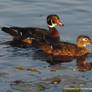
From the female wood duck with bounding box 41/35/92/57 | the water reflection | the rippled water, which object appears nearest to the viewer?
the rippled water

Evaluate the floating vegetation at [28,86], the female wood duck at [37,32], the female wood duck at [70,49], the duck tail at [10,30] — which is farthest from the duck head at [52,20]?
the floating vegetation at [28,86]

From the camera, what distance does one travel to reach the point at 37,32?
51.3 ft

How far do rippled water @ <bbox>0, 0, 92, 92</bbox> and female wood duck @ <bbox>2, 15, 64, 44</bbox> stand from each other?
0.86ft

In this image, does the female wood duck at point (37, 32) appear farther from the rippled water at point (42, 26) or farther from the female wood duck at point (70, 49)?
the female wood duck at point (70, 49)

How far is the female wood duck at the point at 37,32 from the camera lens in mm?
15594

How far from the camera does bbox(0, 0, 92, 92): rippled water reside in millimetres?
11445

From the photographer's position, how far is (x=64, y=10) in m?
18.0

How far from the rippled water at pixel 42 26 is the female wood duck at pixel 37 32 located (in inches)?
10.3

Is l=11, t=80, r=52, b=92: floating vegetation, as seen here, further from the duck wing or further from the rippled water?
the duck wing

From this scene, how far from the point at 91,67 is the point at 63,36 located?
10.0 ft

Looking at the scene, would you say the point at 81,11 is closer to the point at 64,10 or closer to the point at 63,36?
the point at 64,10

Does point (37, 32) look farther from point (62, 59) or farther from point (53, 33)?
point (62, 59)

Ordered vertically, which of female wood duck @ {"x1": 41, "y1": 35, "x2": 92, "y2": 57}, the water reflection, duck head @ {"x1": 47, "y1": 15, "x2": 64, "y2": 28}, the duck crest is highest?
duck head @ {"x1": 47, "y1": 15, "x2": 64, "y2": 28}

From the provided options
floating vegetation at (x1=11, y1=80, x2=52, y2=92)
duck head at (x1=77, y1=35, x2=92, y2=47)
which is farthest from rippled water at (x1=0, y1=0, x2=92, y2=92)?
duck head at (x1=77, y1=35, x2=92, y2=47)
